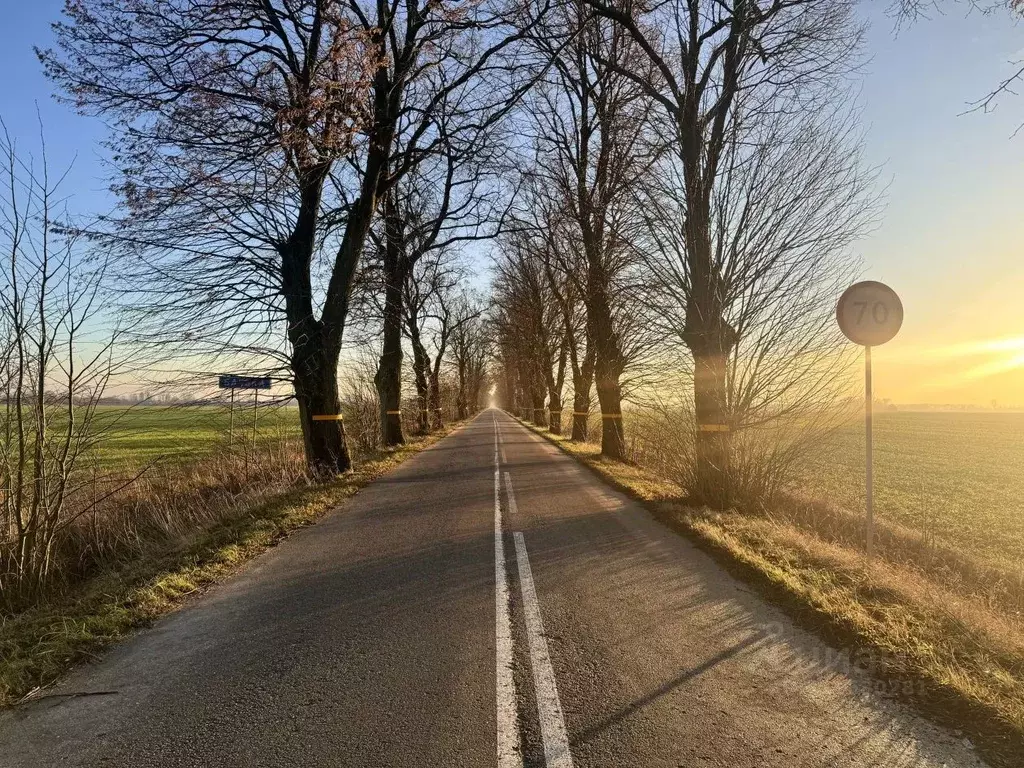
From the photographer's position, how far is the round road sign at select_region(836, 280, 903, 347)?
6238 mm

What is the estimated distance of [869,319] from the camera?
6332 millimetres

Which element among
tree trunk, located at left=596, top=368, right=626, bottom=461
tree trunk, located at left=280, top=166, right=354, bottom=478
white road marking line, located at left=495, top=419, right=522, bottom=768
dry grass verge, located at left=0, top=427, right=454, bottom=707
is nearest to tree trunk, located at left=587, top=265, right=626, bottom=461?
tree trunk, located at left=596, top=368, right=626, bottom=461

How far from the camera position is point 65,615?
15.6ft

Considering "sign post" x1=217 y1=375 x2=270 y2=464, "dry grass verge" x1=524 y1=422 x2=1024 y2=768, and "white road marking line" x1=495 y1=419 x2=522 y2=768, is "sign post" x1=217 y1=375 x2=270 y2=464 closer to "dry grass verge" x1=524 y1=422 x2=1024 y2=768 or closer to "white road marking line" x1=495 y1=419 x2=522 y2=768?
"white road marking line" x1=495 y1=419 x2=522 y2=768

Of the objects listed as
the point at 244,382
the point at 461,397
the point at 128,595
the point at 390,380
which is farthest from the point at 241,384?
the point at 461,397

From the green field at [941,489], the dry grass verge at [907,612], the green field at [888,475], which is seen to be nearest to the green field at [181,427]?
the green field at [888,475]

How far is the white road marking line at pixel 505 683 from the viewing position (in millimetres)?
2871

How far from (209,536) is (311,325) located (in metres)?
6.10

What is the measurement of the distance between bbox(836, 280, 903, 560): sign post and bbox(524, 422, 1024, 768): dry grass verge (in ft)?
3.06

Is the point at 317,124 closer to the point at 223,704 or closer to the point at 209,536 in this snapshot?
the point at 209,536

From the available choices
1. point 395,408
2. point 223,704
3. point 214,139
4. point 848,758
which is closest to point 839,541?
point 848,758

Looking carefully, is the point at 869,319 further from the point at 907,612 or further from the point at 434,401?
the point at 434,401

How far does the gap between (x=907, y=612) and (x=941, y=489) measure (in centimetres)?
1412

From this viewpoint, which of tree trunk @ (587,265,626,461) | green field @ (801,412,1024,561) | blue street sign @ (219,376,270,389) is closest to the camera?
green field @ (801,412,1024,561)
